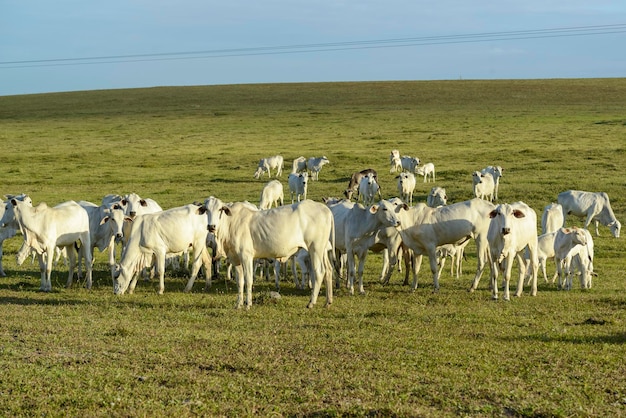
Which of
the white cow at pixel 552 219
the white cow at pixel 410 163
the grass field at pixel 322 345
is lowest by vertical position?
the grass field at pixel 322 345

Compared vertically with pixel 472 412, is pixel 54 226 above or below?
above

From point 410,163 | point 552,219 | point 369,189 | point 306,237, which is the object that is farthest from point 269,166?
point 306,237

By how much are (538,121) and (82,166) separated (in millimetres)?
39752

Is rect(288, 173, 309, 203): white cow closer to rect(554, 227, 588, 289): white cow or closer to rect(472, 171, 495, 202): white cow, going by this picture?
rect(472, 171, 495, 202): white cow

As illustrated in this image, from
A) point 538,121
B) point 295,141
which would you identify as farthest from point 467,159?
point 538,121

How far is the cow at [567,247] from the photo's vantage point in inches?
695

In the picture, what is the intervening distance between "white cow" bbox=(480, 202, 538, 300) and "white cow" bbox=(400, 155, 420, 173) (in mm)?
24365

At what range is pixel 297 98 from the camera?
103688 millimetres

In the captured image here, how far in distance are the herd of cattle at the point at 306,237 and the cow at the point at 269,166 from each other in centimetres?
2263

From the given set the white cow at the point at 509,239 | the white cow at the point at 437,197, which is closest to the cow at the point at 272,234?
the white cow at the point at 509,239

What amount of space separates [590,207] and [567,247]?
940cm

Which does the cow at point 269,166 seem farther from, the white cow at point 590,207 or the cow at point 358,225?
the cow at point 358,225

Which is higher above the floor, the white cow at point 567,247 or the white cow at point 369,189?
the white cow at point 369,189

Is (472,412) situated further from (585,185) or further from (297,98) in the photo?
(297,98)
